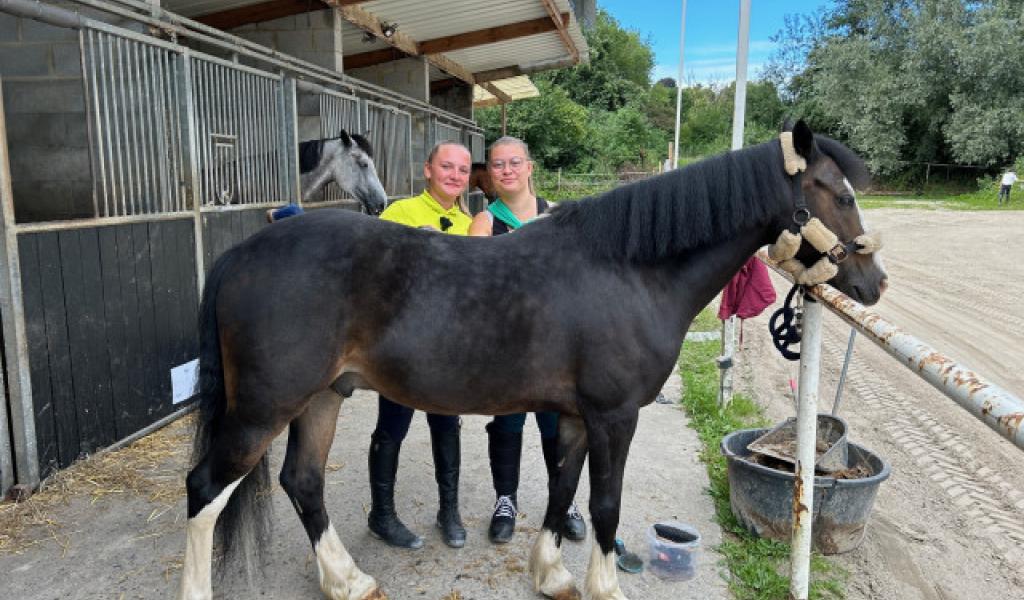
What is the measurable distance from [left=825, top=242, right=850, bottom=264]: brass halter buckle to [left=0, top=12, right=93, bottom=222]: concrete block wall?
14.8ft

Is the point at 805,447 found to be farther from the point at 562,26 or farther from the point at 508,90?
the point at 508,90

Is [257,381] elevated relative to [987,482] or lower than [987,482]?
elevated

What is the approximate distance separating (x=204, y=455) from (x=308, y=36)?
247 inches

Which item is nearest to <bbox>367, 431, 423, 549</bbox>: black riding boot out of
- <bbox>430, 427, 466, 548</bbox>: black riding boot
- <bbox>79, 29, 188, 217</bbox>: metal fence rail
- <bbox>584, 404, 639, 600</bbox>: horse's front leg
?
<bbox>430, 427, 466, 548</bbox>: black riding boot

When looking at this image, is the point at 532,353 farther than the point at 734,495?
No

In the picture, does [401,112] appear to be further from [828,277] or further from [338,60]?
[828,277]

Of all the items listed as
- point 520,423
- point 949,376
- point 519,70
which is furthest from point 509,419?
point 519,70

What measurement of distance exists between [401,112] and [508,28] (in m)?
2.28

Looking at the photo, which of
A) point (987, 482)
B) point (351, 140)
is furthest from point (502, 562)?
point (351, 140)

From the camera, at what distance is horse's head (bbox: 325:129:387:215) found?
6457 millimetres

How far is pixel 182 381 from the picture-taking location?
4.68 m

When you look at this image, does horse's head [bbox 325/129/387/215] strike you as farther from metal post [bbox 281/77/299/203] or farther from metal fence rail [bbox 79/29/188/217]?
metal fence rail [bbox 79/29/188/217]

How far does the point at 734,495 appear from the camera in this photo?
3.33m

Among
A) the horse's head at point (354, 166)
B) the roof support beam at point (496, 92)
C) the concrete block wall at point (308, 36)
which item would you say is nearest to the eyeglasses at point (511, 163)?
the horse's head at point (354, 166)
